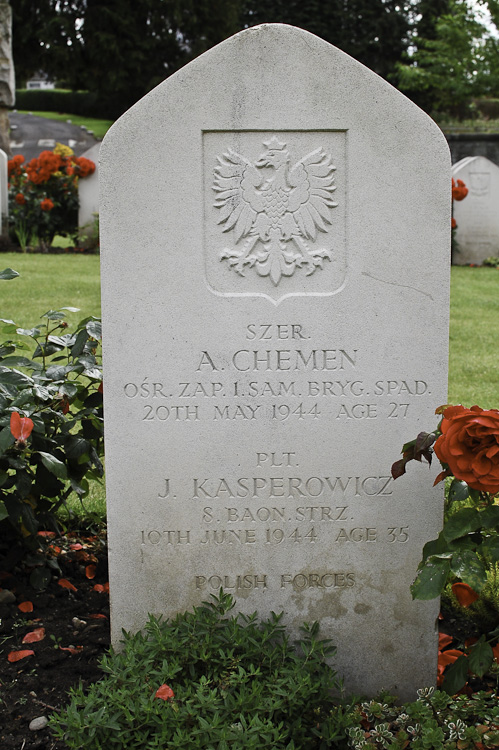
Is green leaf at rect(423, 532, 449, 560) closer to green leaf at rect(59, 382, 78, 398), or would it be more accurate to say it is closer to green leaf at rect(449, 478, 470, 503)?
green leaf at rect(449, 478, 470, 503)

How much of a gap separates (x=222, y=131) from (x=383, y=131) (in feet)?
1.65

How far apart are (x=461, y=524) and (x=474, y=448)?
0.27 meters

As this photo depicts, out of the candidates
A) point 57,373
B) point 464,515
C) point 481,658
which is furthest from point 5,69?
point 481,658

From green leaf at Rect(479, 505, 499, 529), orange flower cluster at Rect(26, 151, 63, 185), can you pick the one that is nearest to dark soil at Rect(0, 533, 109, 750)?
green leaf at Rect(479, 505, 499, 529)

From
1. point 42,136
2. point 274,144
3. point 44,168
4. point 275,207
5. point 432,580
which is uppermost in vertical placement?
point 42,136

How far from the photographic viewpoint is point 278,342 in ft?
8.72

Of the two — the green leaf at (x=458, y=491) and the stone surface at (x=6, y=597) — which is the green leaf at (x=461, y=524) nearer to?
the green leaf at (x=458, y=491)

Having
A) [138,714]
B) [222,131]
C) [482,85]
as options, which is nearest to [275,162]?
[222,131]

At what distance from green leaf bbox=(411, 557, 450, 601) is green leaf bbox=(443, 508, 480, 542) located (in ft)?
0.25

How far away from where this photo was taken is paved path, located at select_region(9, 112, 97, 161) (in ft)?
90.5

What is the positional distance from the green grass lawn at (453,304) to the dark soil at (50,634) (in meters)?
0.65

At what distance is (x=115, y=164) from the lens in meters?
2.54

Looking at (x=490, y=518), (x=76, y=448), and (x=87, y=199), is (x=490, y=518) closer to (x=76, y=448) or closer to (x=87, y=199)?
(x=76, y=448)

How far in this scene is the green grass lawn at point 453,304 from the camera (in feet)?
19.2
